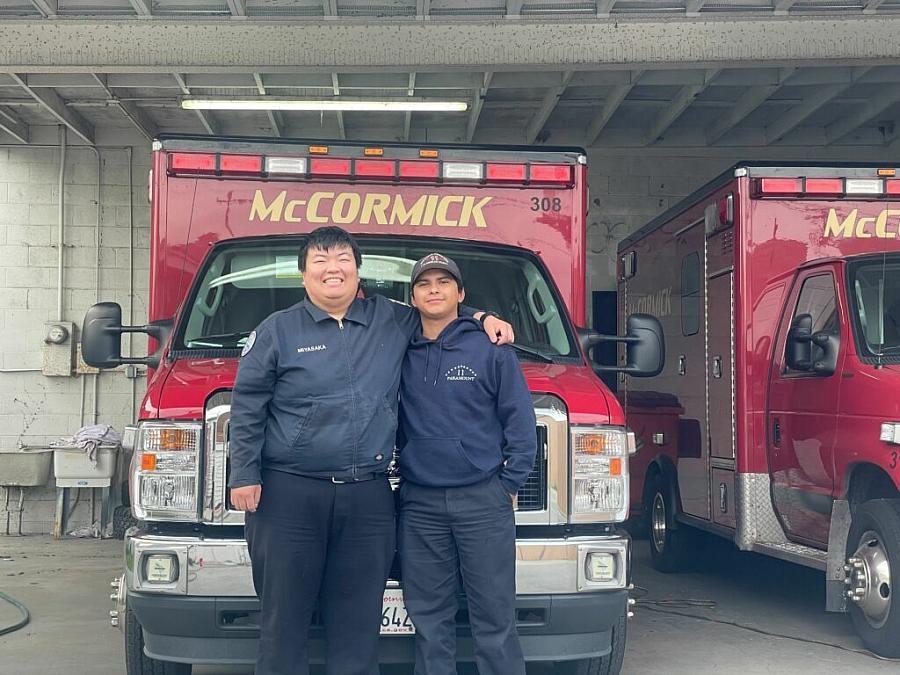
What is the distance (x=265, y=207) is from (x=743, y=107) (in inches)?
277

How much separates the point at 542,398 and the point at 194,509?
1502 mm

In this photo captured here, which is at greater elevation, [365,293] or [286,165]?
[286,165]

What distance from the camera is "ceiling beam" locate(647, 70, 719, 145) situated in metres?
11.2

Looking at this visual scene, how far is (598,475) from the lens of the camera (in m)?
4.85

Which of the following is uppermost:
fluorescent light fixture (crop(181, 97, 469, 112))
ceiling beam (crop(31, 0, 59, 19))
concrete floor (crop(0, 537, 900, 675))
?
fluorescent light fixture (crop(181, 97, 469, 112))

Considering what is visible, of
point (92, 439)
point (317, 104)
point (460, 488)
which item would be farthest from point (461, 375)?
point (92, 439)

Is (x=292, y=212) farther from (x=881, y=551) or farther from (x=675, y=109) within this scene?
(x=675, y=109)

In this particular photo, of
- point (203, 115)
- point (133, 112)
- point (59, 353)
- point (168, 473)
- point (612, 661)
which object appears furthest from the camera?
point (59, 353)

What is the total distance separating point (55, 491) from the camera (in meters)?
12.8

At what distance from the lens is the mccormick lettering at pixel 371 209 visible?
6.94 meters

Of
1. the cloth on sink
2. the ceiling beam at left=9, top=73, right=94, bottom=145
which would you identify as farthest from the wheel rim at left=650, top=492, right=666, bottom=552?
the ceiling beam at left=9, top=73, right=94, bottom=145

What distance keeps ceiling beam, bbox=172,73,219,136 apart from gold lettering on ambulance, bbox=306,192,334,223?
4.50m

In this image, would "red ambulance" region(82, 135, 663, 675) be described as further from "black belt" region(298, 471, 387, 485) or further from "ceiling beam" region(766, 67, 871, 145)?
"ceiling beam" region(766, 67, 871, 145)

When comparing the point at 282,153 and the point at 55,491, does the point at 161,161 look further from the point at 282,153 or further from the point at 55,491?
the point at 55,491
